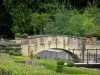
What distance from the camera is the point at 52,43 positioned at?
3406 centimetres

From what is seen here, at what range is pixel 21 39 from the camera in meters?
34.9

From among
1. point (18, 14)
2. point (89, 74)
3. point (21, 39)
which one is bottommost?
point (89, 74)

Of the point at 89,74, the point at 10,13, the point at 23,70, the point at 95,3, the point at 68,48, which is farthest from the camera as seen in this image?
the point at 10,13

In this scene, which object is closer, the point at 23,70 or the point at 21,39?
the point at 23,70

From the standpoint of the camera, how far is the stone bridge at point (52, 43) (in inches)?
1324

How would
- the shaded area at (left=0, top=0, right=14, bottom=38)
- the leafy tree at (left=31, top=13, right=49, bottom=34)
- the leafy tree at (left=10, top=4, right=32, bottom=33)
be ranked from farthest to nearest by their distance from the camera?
the shaded area at (left=0, top=0, right=14, bottom=38) < the leafy tree at (left=10, top=4, right=32, bottom=33) < the leafy tree at (left=31, top=13, right=49, bottom=34)

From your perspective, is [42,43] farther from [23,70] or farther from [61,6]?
[23,70]

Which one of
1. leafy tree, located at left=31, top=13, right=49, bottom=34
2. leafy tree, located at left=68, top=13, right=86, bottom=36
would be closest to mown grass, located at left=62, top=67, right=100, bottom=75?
leafy tree, located at left=68, top=13, right=86, bottom=36

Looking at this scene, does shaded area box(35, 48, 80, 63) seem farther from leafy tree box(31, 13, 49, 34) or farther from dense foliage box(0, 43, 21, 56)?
leafy tree box(31, 13, 49, 34)

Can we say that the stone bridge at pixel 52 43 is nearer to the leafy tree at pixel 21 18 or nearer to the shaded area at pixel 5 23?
the leafy tree at pixel 21 18

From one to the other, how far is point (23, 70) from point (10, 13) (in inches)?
1251

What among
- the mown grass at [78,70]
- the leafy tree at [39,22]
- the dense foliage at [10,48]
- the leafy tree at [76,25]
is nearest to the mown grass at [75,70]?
the mown grass at [78,70]

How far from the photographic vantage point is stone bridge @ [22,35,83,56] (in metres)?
33.6

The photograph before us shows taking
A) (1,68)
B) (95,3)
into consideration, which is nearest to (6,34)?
(95,3)
